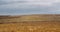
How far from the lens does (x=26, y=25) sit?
2.58 feet

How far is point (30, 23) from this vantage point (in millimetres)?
798

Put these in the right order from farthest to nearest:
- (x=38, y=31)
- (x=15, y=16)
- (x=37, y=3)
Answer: (x=37, y=3) → (x=15, y=16) → (x=38, y=31)

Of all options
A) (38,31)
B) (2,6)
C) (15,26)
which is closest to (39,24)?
(38,31)

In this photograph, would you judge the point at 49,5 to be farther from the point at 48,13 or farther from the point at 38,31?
the point at 38,31

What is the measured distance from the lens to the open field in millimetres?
761

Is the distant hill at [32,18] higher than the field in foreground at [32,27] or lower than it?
higher

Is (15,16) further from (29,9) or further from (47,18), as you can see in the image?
Answer: (47,18)

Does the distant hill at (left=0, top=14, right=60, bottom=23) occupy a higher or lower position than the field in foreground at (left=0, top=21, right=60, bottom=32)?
higher

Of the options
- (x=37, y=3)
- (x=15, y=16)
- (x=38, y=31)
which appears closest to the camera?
(x=38, y=31)

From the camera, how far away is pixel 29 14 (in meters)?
0.86

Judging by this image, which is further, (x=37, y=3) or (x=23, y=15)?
(x=37, y=3)

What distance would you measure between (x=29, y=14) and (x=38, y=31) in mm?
169

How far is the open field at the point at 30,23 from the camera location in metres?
0.76

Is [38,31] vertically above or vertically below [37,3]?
below
